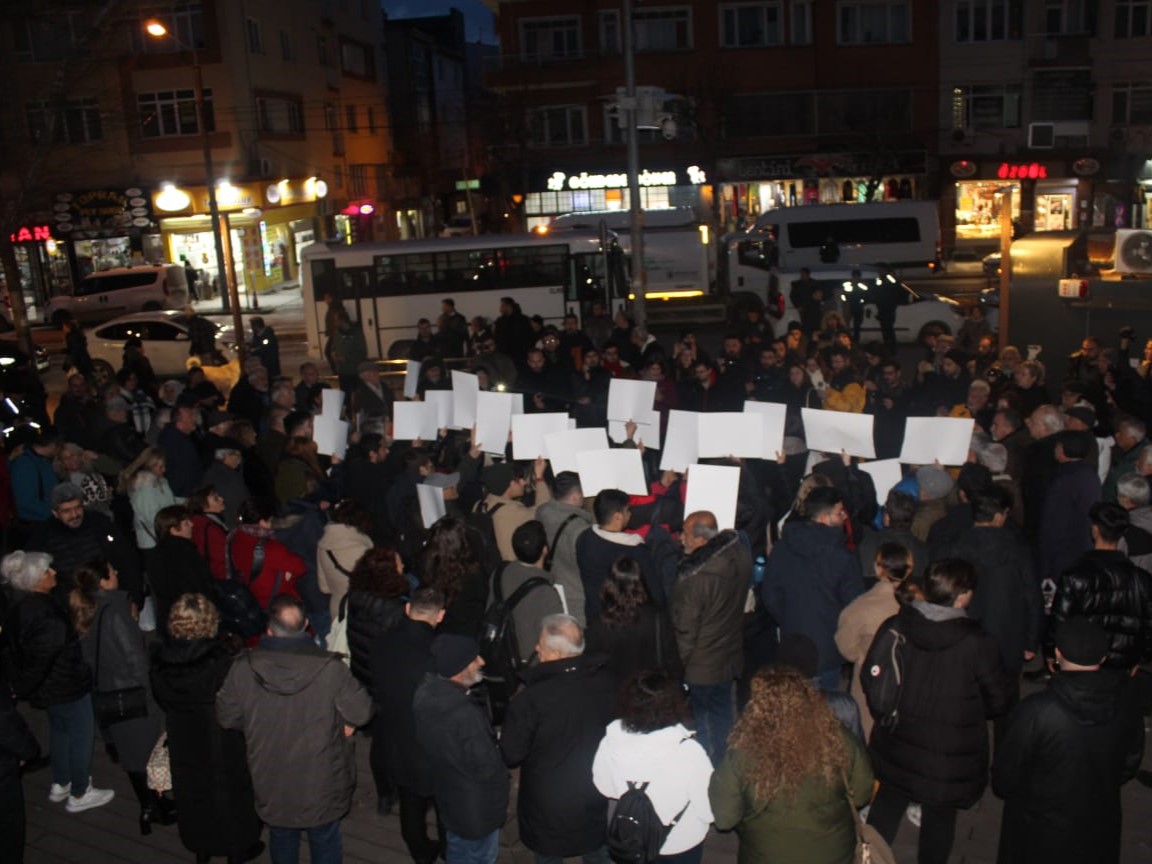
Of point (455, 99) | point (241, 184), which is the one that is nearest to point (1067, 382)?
point (241, 184)

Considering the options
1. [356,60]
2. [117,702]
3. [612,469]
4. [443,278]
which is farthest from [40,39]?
[117,702]

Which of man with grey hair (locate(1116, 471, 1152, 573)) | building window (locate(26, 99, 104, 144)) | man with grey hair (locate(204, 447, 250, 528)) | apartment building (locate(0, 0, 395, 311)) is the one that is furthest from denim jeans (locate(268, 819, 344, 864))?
building window (locate(26, 99, 104, 144))

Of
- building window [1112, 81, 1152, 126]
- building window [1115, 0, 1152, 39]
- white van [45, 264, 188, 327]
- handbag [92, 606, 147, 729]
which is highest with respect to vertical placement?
building window [1115, 0, 1152, 39]

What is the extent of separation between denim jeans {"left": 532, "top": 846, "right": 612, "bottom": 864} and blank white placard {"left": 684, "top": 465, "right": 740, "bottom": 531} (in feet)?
9.08

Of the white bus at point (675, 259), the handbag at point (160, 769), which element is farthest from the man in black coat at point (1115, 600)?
the white bus at point (675, 259)

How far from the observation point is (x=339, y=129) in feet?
150

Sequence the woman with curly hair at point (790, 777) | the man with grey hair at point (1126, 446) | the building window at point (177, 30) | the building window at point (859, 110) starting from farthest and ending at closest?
the building window at point (859, 110)
the building window at point (177, 30)
the man with grey hair at point (1126, 446)
the woman with curly hair at point (790, 777)

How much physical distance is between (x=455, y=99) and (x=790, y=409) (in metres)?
62.0

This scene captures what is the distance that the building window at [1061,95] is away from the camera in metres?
41.3

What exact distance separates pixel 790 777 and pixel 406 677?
2034mm

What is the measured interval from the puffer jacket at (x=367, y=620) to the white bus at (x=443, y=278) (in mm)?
17303

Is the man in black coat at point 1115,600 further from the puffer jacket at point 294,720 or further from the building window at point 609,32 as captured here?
the building window at point 609,32

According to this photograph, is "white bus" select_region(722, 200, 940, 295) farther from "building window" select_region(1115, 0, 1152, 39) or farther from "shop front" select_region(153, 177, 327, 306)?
"building window" select_region(1115, 0, 1152, 39)

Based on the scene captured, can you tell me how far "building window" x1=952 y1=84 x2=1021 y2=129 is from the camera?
4191 cm
